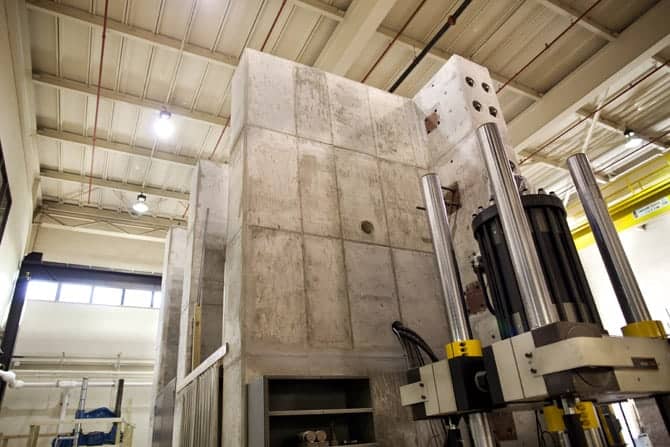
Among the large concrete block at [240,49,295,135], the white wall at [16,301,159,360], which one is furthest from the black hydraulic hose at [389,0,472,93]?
the white wall at [16,301,159,360]

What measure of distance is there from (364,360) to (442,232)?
82.8 inches

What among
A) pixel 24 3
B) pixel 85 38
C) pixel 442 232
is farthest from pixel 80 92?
pixel 442 232

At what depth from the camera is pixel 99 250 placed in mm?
14625

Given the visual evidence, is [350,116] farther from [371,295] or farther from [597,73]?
[597,73]

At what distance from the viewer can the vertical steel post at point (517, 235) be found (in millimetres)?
2805

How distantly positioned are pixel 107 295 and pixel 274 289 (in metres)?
12.6

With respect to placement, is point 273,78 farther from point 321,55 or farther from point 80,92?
point 80,92

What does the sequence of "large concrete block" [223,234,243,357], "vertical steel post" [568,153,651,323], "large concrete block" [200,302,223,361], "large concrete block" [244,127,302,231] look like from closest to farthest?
1. "vertical steel post" [568,153,651,323]
2. "large concrete block" [223,234,243,357]
3. "large concrete block" [244,127,302,231]
4. "large concrete block" [200,302,223,361]

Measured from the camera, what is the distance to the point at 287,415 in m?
4.34

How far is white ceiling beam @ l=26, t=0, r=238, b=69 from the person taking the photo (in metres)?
7.48

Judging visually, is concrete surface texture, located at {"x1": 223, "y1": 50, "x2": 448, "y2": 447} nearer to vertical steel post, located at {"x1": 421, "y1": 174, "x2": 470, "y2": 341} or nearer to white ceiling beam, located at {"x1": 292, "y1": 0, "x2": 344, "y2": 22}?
white ceiling beam, located at {"x1": 292, "y1": 0, "x2": 344, "y2": 22}

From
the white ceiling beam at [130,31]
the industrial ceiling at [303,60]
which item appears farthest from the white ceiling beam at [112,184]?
the white ceiling beam at [130,31]

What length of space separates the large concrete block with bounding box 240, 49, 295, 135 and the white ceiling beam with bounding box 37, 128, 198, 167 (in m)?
5.67

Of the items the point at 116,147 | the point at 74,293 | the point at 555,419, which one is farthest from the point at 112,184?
the point at 555,419
